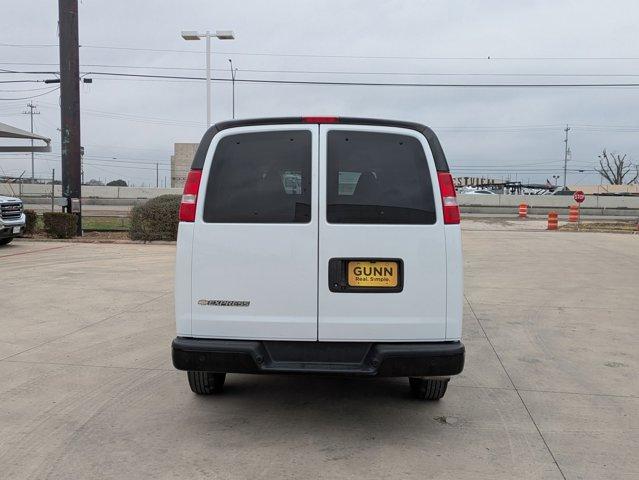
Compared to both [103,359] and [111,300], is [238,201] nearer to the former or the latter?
[103,359]

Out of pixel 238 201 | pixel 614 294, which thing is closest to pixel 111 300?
pixel 238 201

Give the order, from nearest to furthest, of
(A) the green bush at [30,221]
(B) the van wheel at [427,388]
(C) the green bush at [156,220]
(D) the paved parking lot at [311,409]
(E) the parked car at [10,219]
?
(D) the paved parking lot at [311,409]
(B) the van wheel at [427,388]
(E) the parked car at [10,219]
(C) the green bush at [156,220]
(A) the green bush at [30,221]

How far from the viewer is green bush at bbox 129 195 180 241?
16.2m

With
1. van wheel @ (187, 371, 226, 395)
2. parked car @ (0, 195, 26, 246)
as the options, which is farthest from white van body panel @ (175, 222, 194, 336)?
parked car @ (0, 195, 26, 246)

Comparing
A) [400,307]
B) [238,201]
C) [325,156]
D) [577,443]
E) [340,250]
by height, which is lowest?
[577,443]

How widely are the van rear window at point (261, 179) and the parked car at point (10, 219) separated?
12226 mm

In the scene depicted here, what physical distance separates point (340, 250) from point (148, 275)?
7751 mm

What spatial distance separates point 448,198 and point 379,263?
631mm

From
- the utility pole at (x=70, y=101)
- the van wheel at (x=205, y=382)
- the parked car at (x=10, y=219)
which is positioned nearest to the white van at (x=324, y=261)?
the van wheel at (x=205, y=382)

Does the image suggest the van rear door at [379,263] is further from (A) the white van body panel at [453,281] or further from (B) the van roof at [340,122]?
(B) the van roof at [340,122]

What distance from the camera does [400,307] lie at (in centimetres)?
380

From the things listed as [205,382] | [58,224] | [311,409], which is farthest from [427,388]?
[58,224]

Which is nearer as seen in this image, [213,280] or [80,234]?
[213,280]

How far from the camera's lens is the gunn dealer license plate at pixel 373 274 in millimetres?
3799
